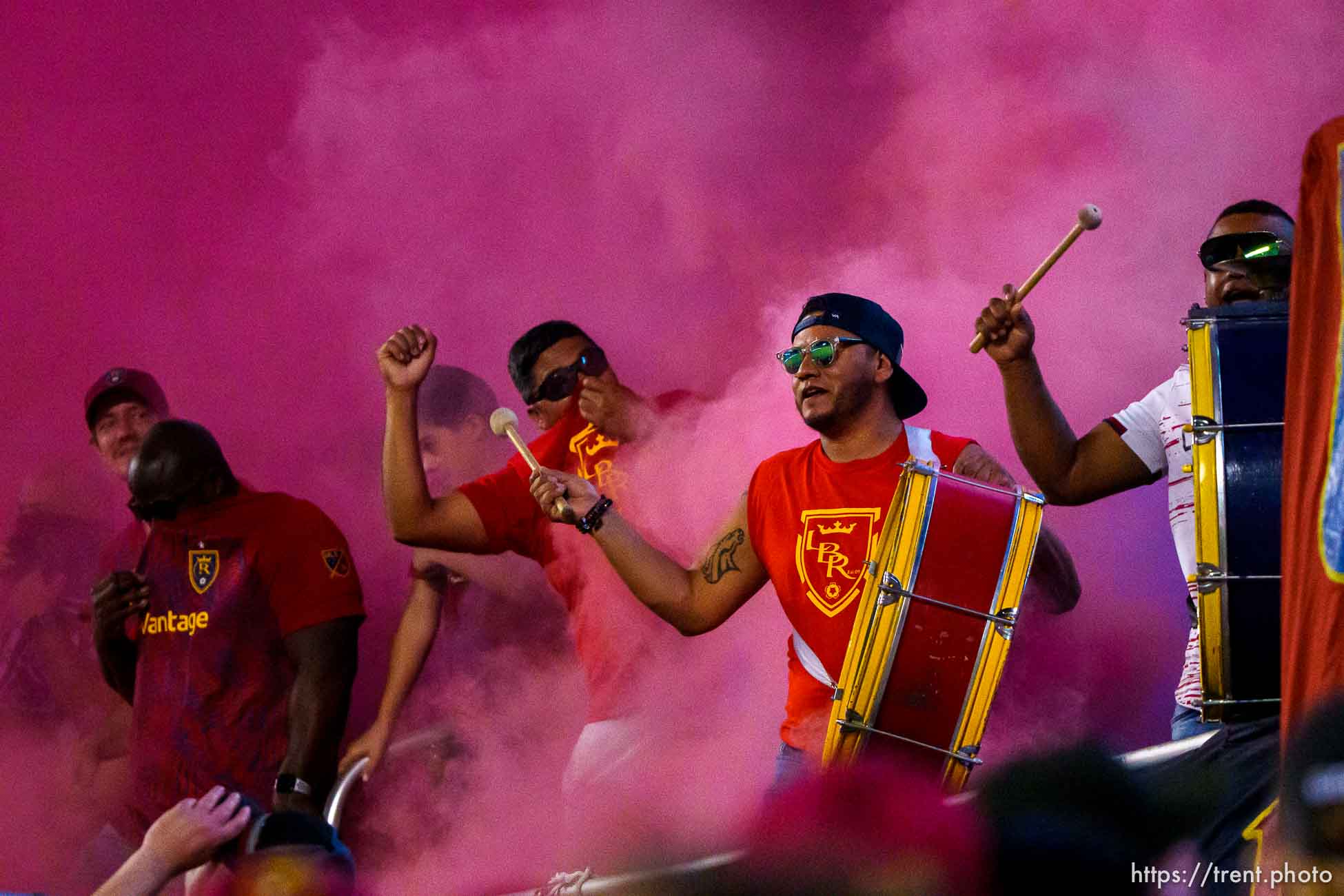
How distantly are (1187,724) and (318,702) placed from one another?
2.36 m

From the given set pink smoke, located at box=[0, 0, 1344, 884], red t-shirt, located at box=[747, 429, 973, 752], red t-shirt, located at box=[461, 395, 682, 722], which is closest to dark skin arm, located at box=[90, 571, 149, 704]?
pink smoke, located at box=[0, 0, 1344, 884]

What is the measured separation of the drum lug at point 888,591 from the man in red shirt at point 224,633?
187cm

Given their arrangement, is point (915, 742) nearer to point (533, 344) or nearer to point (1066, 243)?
point (1066, 243)

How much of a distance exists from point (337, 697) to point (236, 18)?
259 centimetres

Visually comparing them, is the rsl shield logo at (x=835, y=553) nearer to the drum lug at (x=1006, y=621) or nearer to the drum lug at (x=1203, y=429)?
the drum lug at (x=1006, y=621)

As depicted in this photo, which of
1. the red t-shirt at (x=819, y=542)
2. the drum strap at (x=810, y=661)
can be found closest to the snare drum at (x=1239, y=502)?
the red t-shirt at (x=819, y=542)

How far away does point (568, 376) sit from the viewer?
4875 mm

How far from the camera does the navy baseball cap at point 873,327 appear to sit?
3990 millimetres

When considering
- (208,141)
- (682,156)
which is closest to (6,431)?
(208,141)

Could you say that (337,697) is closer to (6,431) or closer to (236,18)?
(6,431)

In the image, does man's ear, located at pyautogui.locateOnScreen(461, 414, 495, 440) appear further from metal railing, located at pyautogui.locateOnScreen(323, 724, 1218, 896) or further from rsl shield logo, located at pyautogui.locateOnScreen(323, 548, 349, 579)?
metal railing, located at pyautogui.locateOnScreen(323, 724, 1218, 896)

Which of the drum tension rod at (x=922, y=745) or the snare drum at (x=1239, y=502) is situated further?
the drum tension rod at (x=922, y=745)

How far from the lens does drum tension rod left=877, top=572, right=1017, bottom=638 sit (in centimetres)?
341

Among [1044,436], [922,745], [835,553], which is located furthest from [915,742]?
[1044,436]
